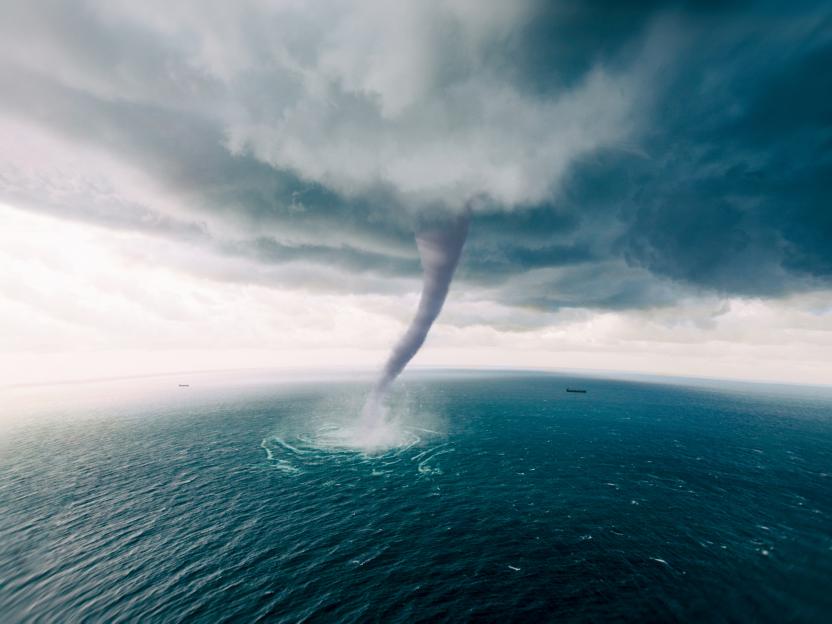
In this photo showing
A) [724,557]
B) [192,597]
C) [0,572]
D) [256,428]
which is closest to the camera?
[192,597]

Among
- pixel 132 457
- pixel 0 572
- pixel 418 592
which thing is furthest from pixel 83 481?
pixel 418 592

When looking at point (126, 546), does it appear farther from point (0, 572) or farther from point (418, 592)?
point (418, 592)

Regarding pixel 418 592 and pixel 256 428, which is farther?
pixel 256 428

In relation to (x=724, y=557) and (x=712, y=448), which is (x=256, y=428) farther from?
(x=712, y=448)

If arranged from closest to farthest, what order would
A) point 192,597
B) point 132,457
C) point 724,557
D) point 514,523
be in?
1. point 192,597
2. point 724,557
3. point 514,523
4. point 132,457

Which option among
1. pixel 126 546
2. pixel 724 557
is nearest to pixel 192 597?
pixel 126 546

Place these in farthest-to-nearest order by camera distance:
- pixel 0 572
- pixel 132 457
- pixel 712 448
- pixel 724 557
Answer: pixel 712 448
pixel 132 457
pixel 724 557
pixel 0 572
